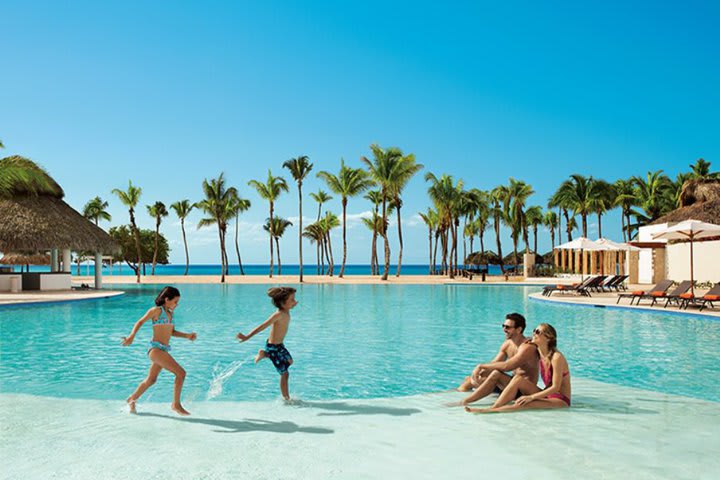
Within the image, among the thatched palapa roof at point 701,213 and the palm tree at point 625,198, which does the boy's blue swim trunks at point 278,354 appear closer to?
the thatched palapa roof at point 701,213

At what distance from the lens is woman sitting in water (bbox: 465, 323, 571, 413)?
19.0ft

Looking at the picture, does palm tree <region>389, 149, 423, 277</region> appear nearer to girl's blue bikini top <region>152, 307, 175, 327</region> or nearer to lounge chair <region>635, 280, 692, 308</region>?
lounge chair <region>635, 280, 692, 308</region>

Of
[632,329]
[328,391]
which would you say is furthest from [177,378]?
[632,329]

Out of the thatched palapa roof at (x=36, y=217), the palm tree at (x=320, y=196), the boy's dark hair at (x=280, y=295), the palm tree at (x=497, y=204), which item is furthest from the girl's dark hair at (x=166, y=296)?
the palm tree at (x=497, y=204)

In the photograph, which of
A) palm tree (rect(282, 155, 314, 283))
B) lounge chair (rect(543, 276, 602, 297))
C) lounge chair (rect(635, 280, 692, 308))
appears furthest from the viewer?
palm tree (rect(282, 155, 314, 283))

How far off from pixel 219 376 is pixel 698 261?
2761 centimetres

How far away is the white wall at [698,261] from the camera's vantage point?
27.7 m

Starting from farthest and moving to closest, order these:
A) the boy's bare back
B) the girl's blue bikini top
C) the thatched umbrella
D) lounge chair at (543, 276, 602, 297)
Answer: the thatched umbrella, lounge chair at (543, 276, 602, 297), the boy's bare back, the girl's blue bikini top

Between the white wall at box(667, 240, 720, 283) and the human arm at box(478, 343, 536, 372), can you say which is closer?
the human arm at box(478, 343, 536, 372)

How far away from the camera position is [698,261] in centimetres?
2886

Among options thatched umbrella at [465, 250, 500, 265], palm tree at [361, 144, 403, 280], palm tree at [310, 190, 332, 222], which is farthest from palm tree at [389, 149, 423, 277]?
thatched umbrella at [465, 250, 500, 265]

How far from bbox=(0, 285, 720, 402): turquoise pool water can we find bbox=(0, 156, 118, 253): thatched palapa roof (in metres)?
9.93

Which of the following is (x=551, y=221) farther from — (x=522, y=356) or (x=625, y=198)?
(x=522, y=356)

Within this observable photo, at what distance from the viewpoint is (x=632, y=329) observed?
45.0ft
